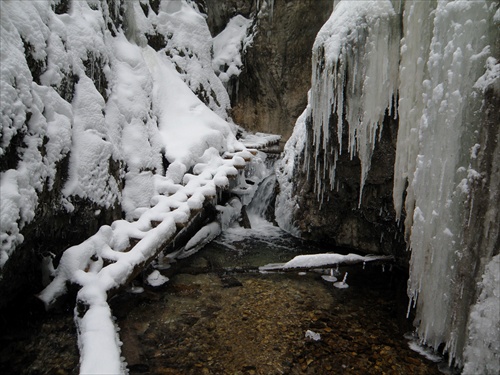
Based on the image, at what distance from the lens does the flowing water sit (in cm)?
330

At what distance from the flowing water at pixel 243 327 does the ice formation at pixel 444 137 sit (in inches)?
31.0

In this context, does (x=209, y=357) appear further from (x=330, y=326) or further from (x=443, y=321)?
(x=443, y=321)

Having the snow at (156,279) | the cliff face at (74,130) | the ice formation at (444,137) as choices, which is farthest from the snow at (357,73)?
the snow at (156,279)

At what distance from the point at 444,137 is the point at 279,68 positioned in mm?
10865

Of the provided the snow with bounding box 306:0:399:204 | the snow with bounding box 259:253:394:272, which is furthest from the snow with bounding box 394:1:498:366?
the snow with bounding box 259:253:394:272

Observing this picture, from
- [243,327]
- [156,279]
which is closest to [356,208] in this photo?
[243,327]

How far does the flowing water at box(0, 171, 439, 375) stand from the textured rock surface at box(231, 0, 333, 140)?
887cm

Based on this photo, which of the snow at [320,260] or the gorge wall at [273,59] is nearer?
the snow at [320,260]

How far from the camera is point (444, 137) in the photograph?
3.01 meters

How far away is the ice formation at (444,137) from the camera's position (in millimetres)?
2656

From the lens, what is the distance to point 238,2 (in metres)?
13.7

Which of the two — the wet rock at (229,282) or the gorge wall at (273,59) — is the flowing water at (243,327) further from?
the gorge wall at (273,59)

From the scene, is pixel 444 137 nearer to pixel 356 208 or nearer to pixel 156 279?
pixel 356 208

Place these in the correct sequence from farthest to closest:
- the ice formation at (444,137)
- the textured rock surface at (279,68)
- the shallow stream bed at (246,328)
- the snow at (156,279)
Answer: the textured rock surface at (279,68) → the snow at (156,279) → the shallow stream bed at (246,328) → the ice formation at (444,137)
